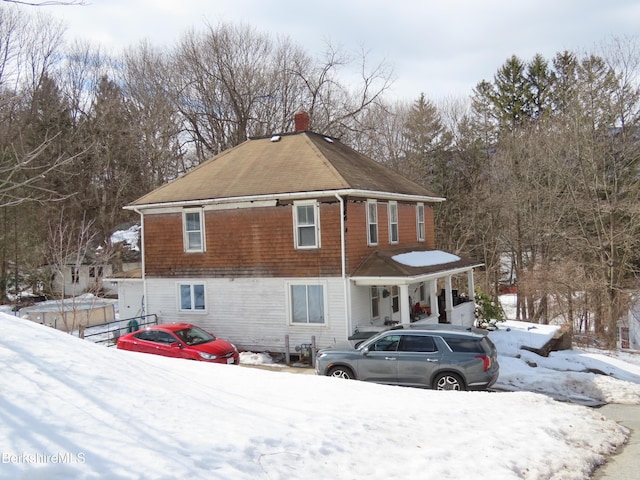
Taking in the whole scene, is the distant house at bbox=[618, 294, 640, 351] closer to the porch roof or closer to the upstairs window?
the porch roof

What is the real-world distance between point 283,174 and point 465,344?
386 inches

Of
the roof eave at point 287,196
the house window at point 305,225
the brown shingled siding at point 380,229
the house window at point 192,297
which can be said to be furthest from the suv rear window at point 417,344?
the house window at point 192,297

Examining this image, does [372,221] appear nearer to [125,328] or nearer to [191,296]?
[191,296]

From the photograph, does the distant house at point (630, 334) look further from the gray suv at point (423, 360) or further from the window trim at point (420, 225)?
the gray suv at point (423, 360)

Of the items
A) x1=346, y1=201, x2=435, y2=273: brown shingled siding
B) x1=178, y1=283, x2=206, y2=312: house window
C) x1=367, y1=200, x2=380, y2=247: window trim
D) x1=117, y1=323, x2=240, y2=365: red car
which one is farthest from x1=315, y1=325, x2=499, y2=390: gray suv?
x1=178, y1=283, x2=206, y2=312: house window

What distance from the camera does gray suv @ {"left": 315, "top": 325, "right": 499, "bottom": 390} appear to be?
12.7 meters

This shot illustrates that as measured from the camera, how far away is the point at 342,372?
45.6 ft

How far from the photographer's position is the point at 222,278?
20.1 metres

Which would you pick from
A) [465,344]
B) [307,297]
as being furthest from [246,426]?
[307,297]

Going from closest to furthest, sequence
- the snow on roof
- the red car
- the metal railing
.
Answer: the red car
the snow on roof
the metal railing

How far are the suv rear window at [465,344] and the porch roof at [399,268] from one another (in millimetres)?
4626

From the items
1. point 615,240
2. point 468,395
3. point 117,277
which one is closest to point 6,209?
point 117,277

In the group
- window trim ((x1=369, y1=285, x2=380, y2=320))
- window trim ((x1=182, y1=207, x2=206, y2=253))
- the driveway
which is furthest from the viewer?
window trim ((x1=182, y1=207, x2=206, y2=253))

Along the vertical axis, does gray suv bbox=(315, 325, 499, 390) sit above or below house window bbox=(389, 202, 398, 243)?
below
